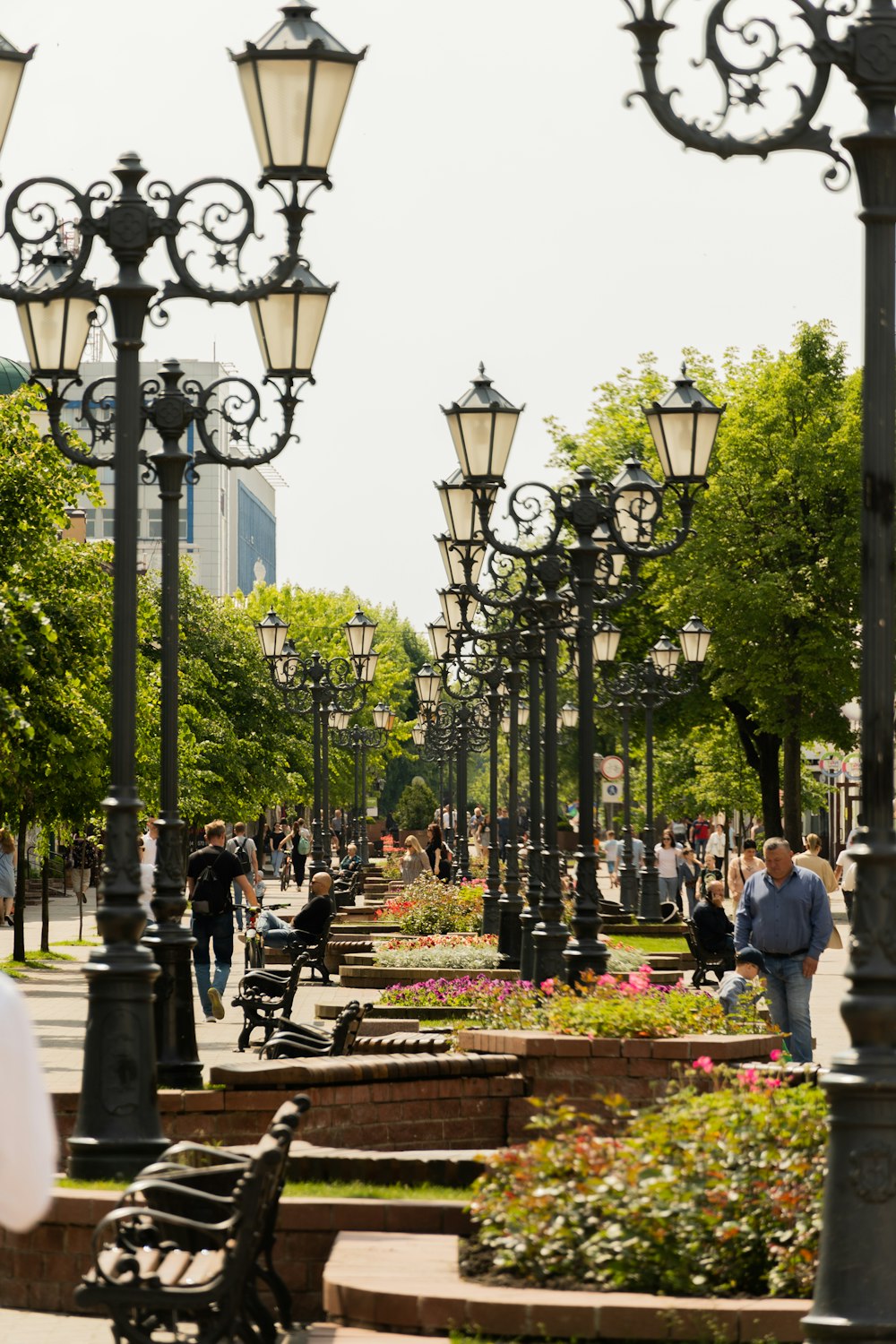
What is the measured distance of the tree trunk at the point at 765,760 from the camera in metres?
50.0

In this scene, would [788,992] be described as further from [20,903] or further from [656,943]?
[20,903]

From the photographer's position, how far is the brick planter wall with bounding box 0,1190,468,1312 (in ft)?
26.6

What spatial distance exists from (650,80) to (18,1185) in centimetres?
471

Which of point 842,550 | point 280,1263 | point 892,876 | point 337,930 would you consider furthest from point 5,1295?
point 842,550

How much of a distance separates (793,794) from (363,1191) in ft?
126

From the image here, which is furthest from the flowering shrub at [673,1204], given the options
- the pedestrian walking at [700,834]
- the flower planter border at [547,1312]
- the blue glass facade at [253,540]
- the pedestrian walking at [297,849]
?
the blue glass facade at [253,540]

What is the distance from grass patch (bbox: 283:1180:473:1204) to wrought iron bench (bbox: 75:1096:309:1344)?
1076 mm

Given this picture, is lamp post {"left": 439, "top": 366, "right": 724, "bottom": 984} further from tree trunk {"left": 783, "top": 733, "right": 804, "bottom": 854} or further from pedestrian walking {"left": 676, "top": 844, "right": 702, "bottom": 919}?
tree trunk {"left": 783, "top": 733, "right": 804, "bottom": 854}

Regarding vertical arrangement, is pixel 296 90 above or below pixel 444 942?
above

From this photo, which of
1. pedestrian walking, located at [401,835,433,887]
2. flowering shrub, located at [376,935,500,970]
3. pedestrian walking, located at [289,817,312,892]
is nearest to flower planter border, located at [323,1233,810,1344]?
flowering shrub, located at [376,935,500,970]

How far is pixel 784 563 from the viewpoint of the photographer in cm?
4844

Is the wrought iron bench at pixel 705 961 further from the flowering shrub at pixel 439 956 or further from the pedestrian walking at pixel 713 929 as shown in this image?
the flowering shrub at pixel 439 956

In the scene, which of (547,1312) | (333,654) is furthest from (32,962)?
(333,654)

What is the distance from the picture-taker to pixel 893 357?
6555 millimetres
